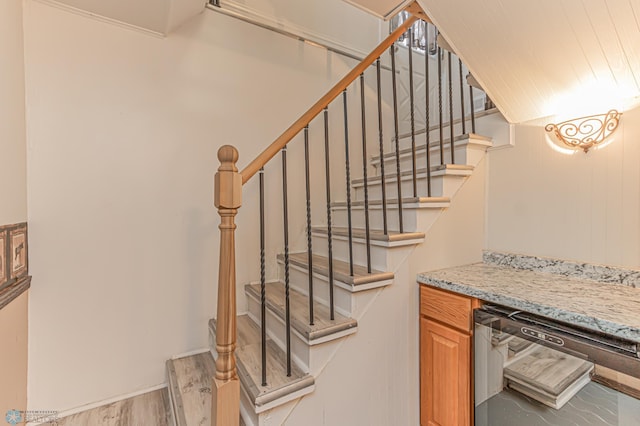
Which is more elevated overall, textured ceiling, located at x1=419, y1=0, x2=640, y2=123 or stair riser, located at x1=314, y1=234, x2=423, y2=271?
textured ceiling, located at x1=419, y1=0, x2=640, y2=123

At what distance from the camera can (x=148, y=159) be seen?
1.73 m

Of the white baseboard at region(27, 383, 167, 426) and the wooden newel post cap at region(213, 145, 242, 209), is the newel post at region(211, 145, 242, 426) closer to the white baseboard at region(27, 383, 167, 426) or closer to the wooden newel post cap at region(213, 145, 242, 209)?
the wooden newel post cap at region(213, 145, 242, 209)

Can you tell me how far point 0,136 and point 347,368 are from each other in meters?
1.78

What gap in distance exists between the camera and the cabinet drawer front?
4.51ft

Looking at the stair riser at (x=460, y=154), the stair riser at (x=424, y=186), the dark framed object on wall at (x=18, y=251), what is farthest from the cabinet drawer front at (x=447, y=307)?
the dark framed object on wall at (x=18, y=251)

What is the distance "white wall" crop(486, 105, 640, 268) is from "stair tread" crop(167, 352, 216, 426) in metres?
1.87

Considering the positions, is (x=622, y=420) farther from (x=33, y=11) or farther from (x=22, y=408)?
(x=33, y=11)

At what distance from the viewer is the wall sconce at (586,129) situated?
1368 millimetres

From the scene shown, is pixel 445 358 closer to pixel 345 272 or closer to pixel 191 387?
pixel 345 272

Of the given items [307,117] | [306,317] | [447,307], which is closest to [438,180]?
[447,307]

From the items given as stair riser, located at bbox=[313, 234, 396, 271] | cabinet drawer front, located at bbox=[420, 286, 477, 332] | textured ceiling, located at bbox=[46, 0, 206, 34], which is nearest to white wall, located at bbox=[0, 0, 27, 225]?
Result: textured ceiling, located at bbox=[46, 0, 206, 34]

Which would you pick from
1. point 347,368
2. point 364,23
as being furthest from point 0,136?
point 364,23

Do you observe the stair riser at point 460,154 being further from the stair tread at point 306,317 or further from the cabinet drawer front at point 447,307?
the stair tread at point 306,317

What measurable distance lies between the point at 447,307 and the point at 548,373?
44cm
